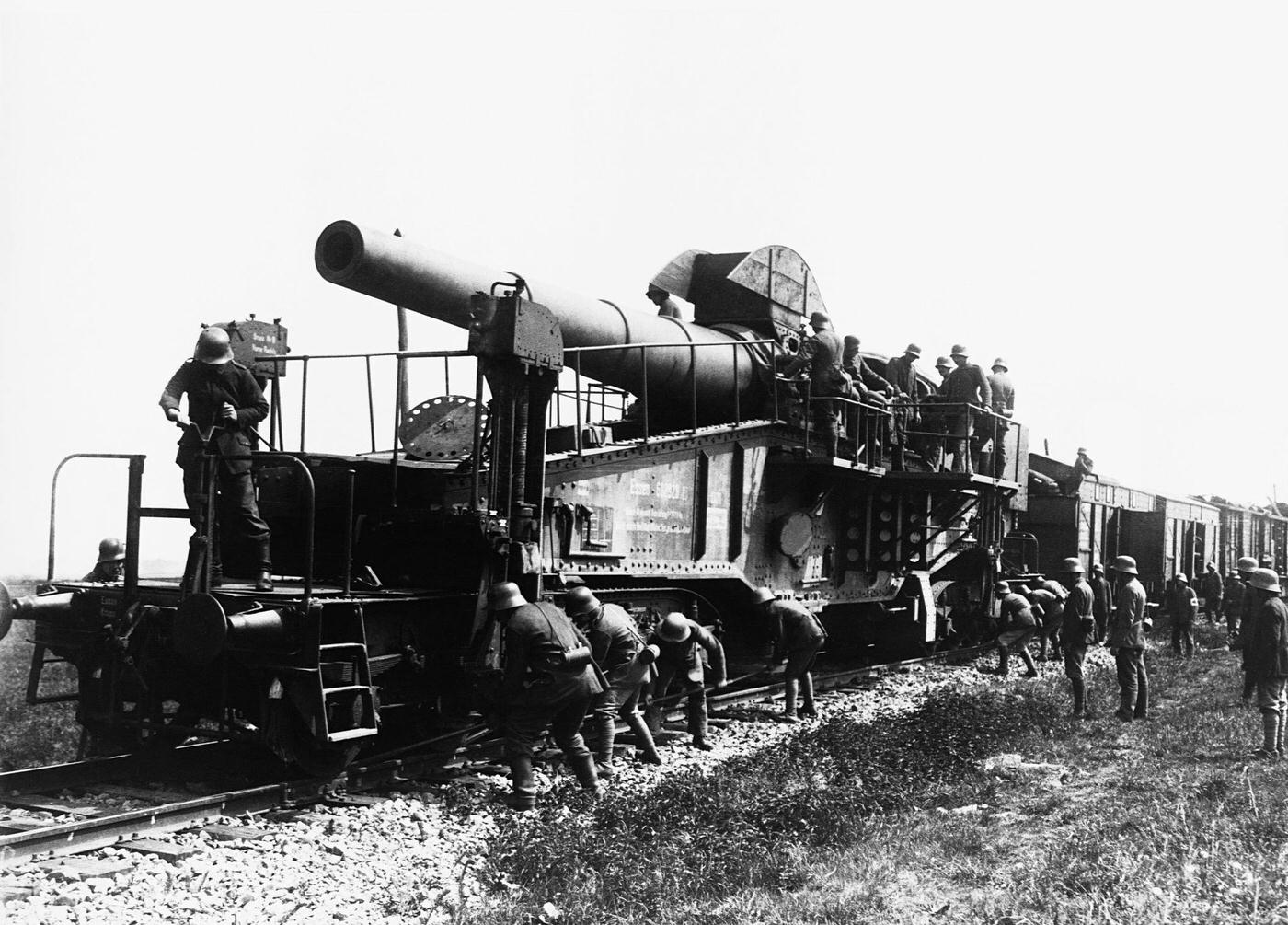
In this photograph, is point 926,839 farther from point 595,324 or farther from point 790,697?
point 595,324

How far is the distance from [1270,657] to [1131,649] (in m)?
1.40

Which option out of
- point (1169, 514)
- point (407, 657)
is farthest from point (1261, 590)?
point (1169, 514)

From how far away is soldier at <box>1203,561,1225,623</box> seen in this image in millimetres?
23453

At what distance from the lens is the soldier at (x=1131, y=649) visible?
1068 centimetres

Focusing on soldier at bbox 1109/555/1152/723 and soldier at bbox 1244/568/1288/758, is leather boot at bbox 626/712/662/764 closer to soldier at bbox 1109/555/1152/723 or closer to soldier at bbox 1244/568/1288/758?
soldier at bbox 1244/568/1288/758

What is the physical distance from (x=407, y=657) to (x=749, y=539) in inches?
168

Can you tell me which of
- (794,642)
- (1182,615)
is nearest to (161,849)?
(794,642)

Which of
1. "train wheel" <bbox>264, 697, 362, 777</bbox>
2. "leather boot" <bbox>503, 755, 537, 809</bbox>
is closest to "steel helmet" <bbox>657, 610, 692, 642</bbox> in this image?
"leather boot" <bbox>503, 755, 537, 809</bbox>

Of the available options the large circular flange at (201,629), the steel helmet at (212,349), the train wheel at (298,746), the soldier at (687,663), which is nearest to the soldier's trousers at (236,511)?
the steel helmet at (212,349)

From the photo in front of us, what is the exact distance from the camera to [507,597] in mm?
7539

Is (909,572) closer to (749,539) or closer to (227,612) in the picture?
(749,539)

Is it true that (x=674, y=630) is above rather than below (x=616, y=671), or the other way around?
above

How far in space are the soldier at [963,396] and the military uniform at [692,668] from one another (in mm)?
4768

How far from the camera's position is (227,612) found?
274 inches
